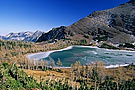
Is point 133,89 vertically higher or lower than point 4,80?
lower

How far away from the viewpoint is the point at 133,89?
84125 millimetres

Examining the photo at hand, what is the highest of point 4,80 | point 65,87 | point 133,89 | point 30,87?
point 4,80

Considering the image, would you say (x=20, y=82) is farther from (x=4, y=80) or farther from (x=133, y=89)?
(x=133, y=89)

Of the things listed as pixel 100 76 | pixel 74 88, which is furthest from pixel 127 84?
pixel 74 88

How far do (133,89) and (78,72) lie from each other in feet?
135

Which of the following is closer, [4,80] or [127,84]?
[4,80]

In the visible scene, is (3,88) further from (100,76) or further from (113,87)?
(100,76)

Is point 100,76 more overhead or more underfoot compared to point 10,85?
more underfoot

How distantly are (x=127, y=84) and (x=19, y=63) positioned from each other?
333ft

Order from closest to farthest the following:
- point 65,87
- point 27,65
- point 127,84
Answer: point 65,87 → point 127,84 → point 27,65

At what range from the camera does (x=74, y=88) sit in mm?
76875

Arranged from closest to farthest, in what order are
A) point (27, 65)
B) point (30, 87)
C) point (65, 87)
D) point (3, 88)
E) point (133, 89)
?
point (3, 88) < point (30, 87) < point (65, 87) < point (133, 89) < point (27, 65)

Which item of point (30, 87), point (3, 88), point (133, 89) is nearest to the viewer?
point (3, 88)

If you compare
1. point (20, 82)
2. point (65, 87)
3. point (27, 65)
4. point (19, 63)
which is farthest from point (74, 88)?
point (19, 63)
